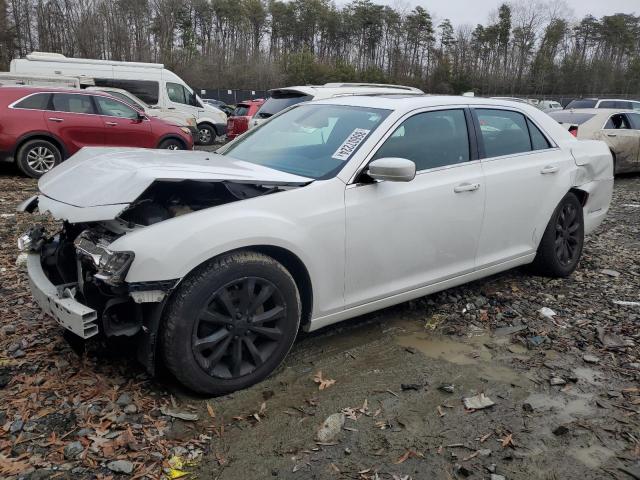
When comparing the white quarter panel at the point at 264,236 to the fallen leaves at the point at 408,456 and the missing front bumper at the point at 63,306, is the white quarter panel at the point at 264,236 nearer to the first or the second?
the missing front bumper at the point at 63,306

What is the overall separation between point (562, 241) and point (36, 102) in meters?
9.26

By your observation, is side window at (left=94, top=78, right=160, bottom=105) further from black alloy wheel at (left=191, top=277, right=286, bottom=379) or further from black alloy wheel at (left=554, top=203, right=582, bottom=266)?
black alloy wheel at (left=191, top=277, right=286, bottom=379)

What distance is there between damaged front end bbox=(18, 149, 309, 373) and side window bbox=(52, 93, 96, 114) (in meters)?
7.56

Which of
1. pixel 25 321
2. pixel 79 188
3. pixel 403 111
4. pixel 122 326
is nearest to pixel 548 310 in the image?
pixel 403 111

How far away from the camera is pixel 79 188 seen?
3.11 meters

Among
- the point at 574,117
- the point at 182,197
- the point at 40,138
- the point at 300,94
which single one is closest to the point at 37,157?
the point at 40,138

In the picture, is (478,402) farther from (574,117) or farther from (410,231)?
(574,117)

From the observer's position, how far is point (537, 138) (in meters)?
4.68

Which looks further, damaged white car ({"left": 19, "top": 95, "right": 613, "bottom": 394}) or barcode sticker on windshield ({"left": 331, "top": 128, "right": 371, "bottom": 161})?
barcode sticker on windshield ({"left": 331, "top": 128, "right": 371, "bottom": 161})

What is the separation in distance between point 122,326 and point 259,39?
69.3 m

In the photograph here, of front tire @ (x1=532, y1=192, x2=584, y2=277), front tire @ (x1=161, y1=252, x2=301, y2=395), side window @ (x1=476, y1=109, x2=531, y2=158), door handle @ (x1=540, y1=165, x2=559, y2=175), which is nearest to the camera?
front tire @ (x1=161, y1=252, x2=301, y2=395)

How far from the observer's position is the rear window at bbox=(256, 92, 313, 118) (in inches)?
376

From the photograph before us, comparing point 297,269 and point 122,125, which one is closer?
point 297,269

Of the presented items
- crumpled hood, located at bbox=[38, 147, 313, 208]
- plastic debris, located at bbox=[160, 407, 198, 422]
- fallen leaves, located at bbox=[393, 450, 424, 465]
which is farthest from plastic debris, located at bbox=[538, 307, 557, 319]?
plastic debris, located at bbox=[160, 407, 198, 422]
